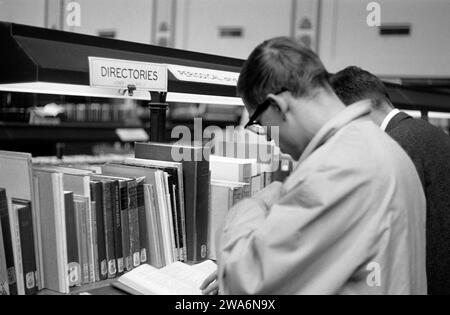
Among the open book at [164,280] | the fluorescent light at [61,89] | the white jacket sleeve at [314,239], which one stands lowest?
the open book at [164,280]

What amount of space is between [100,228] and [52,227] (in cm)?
14

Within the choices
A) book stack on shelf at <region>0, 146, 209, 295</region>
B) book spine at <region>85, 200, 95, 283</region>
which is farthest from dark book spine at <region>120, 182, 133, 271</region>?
book spine at <region>85, 200, 95, 283</region>

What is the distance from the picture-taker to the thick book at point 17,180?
121 cm

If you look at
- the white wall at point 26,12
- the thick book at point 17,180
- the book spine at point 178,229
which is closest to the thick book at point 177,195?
the book spine at point 178,229

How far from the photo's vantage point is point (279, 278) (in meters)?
0.90

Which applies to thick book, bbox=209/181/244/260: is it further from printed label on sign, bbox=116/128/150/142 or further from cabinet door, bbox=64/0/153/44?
cabinet door, bbox=64/0/153/44

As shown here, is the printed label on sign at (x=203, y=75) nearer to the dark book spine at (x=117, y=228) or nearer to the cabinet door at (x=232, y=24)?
the dark book spine at (x=117, y=228)

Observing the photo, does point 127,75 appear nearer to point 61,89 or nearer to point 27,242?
point 61,89

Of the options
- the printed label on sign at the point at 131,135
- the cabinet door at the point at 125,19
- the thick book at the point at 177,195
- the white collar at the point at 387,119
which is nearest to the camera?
the thick book at the point at 177,195

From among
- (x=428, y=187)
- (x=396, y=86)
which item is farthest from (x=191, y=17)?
(x=428, y=187)

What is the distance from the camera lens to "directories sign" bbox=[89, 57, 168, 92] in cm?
132

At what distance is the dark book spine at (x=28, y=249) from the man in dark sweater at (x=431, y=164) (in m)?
1.24

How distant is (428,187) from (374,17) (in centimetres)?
78
